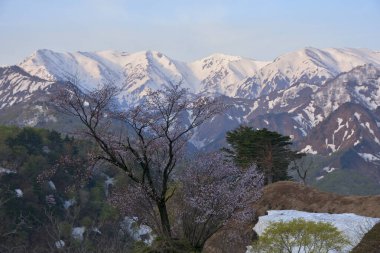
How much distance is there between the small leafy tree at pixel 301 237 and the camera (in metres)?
27.4

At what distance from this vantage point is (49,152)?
528 feet

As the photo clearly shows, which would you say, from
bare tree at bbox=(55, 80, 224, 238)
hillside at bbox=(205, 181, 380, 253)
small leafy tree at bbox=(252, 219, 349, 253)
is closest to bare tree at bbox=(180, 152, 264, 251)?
bare tree at bbox=(55, 80, 224, 238)

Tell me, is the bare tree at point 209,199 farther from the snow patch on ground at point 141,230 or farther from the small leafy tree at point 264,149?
the small leafy tree at point 264,149

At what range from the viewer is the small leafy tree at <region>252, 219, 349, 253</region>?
27375 mm

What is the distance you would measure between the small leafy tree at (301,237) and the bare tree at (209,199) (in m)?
3.06

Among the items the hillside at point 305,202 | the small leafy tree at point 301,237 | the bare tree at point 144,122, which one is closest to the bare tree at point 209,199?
the bare tree at point 144,122

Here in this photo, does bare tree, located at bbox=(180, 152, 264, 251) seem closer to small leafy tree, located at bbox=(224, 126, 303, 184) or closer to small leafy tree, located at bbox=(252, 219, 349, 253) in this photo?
small leafy tree, located at bbox=(252, 219, 349, 253)

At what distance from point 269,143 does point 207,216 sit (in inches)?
2015

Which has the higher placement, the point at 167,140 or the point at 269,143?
the point at 167,140

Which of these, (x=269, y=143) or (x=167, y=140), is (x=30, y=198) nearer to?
(x=269, y=143)

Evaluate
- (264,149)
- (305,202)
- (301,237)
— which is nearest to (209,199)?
(301,237)

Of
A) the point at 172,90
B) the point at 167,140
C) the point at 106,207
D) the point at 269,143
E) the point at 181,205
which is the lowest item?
the point at 106,207

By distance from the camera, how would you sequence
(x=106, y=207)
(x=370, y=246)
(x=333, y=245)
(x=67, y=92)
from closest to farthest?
(x=370, y=246) → (x=67, y=92) → (x=333, y=245) → (x=106, y=207)

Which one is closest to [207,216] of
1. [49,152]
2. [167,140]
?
[167,140]
